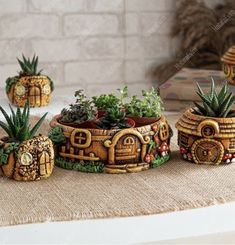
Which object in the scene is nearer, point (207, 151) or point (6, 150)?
point (6, 150)

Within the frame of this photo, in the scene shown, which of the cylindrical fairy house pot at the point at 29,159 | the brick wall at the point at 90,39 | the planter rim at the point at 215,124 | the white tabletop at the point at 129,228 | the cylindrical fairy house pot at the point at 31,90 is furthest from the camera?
the brick wall at the point at 90,39

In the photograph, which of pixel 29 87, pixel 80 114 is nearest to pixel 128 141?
pixel 80 114

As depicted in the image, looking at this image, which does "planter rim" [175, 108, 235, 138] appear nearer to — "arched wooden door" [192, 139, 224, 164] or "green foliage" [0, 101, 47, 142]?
"arched wooden door" [192, 139, 224, 164]

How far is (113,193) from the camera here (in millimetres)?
1271

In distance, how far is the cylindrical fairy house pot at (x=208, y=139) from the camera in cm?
142

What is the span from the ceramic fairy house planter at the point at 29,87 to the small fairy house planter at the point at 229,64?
1.54 ft

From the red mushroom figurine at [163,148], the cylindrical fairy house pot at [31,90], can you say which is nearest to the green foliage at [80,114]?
the red mushroom figurine at [163,148]

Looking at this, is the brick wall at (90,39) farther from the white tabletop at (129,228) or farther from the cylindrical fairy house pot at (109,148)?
the white tabletop at (129,228)

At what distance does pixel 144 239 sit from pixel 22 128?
357mm

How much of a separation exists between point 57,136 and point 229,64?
71cm

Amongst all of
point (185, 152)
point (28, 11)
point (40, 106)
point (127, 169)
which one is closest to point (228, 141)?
point (185, 152)

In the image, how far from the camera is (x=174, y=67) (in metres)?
3.03

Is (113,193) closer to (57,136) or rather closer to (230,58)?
(57,136)

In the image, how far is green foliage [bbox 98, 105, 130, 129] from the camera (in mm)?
1388
